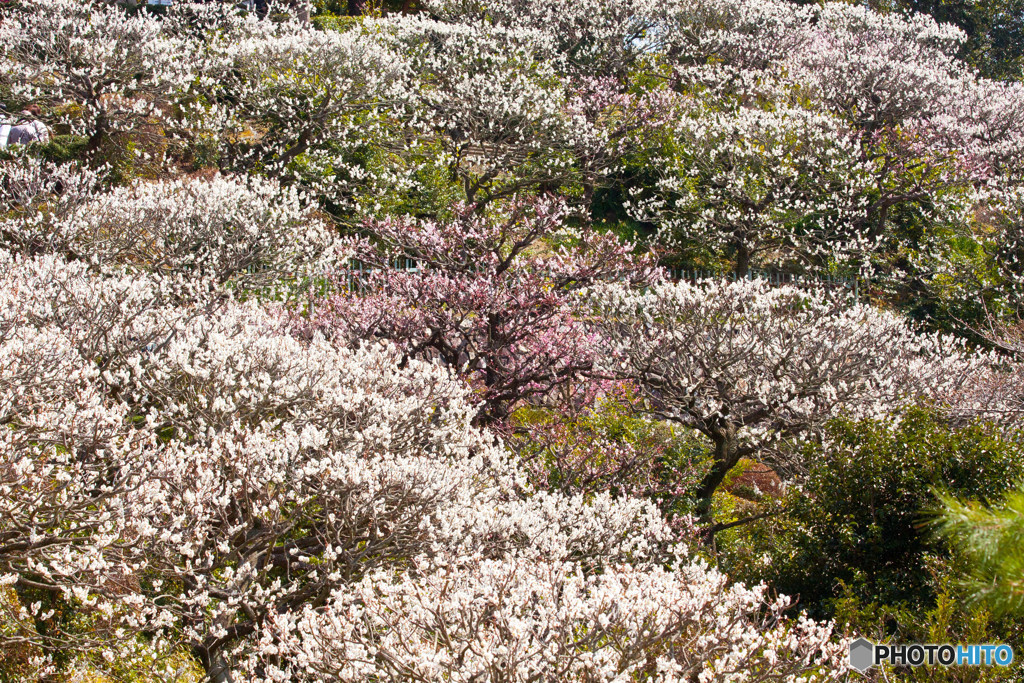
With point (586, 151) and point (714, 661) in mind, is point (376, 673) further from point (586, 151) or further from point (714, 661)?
point (586, 151)

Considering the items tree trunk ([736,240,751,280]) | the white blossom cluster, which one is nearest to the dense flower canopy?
the white blossom cluster

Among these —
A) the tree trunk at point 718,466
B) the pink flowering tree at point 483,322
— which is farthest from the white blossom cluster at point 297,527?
the pink flowering tree at point 483,322

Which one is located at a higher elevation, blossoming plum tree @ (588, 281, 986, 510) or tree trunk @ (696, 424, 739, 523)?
blossoming plum tree @ (588, 281, 986, 510)

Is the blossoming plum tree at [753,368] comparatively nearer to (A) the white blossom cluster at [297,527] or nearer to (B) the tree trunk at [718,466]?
→ (B) the tree trunk at [718,466]

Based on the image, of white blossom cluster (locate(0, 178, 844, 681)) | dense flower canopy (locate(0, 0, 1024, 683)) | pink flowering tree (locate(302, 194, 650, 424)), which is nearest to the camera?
white blossom cluster (locate(0, 178, 844, 681))

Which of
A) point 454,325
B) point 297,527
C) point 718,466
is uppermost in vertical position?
point 454,325

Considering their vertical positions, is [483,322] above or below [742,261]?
above

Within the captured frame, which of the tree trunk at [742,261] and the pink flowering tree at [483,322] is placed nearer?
the pink flowering tree at [483,322]

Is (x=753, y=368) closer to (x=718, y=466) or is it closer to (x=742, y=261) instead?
(x=718, y=466)

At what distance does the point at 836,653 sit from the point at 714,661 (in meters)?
1.01

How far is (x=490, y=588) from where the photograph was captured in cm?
519

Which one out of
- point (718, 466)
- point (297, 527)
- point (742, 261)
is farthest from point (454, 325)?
point (742, 261)

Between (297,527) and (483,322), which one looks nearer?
(297,527)

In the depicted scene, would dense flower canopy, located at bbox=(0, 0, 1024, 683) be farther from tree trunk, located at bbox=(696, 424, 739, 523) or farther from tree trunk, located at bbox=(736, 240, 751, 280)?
tree trunk, located at bbox=(736, 240, 751, 280)
